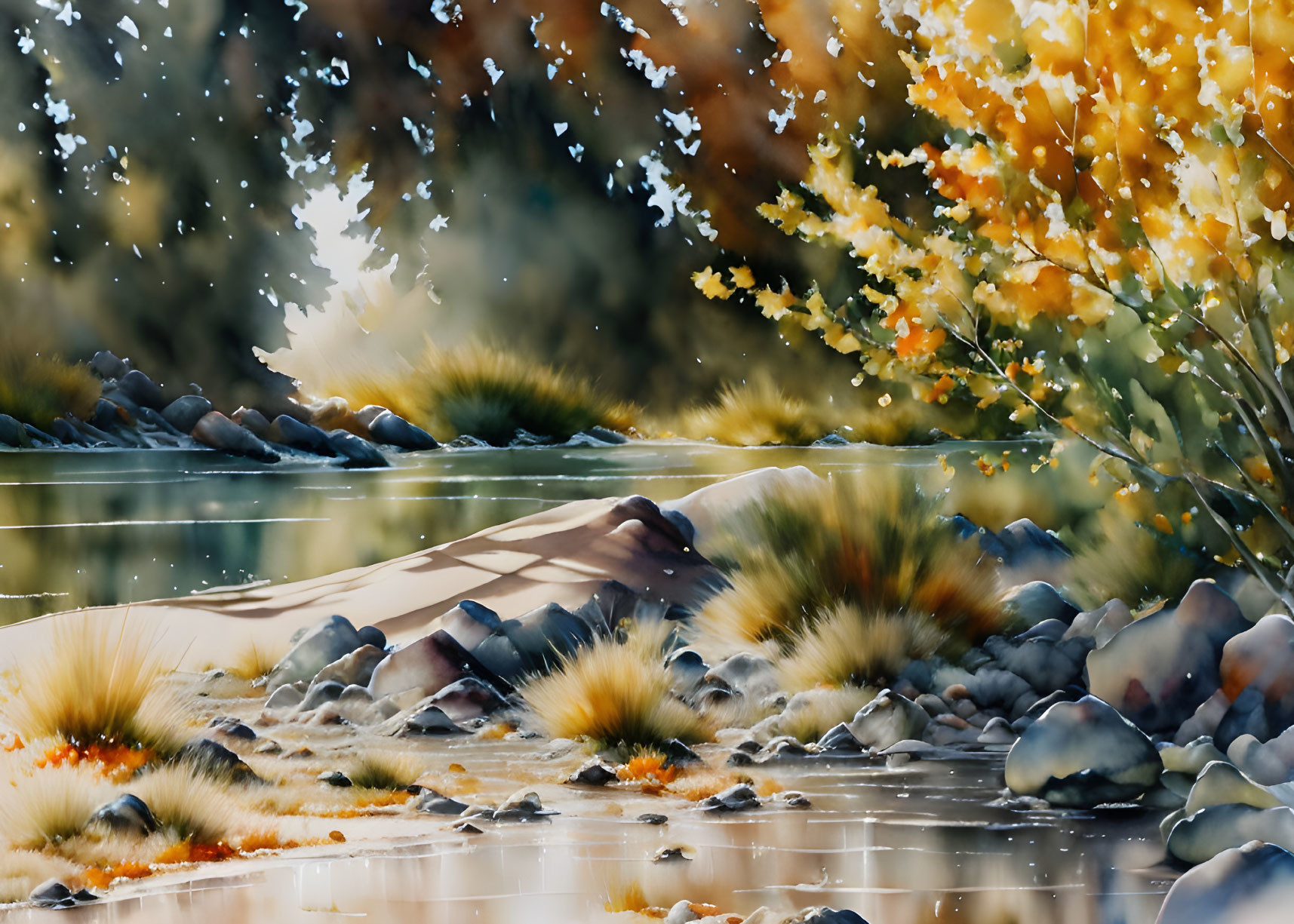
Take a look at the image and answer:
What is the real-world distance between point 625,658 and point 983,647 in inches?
54.9

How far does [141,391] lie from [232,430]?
66 cm

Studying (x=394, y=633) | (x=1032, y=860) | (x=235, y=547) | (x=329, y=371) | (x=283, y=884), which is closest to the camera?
(x=283, y=884)

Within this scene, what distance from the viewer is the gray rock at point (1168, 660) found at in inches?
Result: 150

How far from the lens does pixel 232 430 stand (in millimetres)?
8680

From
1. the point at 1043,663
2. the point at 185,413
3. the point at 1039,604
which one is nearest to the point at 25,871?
the point at 1043,663

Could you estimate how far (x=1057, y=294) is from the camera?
2.74 metres

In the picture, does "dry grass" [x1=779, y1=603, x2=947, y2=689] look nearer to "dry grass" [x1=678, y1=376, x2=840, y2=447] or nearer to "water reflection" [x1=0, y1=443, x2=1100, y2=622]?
"water reflection" [x1=0, y1=443, x2=1100, y2=622]

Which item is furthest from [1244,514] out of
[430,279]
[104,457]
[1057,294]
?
[104,457]

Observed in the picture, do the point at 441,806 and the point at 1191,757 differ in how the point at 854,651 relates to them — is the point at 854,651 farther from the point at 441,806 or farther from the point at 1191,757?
the point at 441,806

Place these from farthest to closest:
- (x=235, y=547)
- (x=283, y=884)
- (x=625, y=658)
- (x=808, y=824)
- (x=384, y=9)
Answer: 1. (x=384, y=9)
2. (x=235, y=547)
3. (x=625, y=658)
4. (x=808, y=824)
5. (x=283, y=884)

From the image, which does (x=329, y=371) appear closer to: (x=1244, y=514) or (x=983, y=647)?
(x=983, y=647)

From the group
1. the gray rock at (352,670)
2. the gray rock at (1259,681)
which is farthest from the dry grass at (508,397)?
the gray rock at (1259,681)

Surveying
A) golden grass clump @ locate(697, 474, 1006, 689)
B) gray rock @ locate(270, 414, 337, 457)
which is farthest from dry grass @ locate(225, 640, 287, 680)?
gray rock @ locate(270, 414, 337, 457)

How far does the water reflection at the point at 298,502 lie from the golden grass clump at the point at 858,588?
1.22 m
